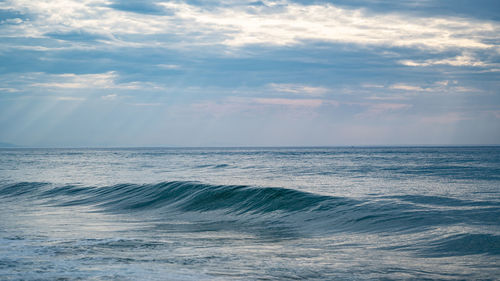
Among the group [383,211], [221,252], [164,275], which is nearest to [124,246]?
[221,252]

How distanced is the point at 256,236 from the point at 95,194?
13455 mm

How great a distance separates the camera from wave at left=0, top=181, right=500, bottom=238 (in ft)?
36.8

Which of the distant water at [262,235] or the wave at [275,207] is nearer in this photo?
the distant water at [262,235]

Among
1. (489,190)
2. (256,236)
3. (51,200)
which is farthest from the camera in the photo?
(51,200)

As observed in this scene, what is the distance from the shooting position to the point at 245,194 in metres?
17.6

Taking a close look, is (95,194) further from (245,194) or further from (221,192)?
(245,194)

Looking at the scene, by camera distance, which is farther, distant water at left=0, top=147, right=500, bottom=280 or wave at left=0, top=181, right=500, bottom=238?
wave at left=0, top=181, right=500, bottom=238

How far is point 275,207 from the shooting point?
15.3m

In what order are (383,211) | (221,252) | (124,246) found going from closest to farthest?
(221,252)
(124,246)
(383,211)

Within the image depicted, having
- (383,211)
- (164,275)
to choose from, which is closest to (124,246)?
(164,275)

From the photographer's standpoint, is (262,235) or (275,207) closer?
(262,235)

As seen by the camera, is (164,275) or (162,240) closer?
Answer: (164,275)

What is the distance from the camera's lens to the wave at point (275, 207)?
441 inches

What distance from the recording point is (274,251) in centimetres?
821
